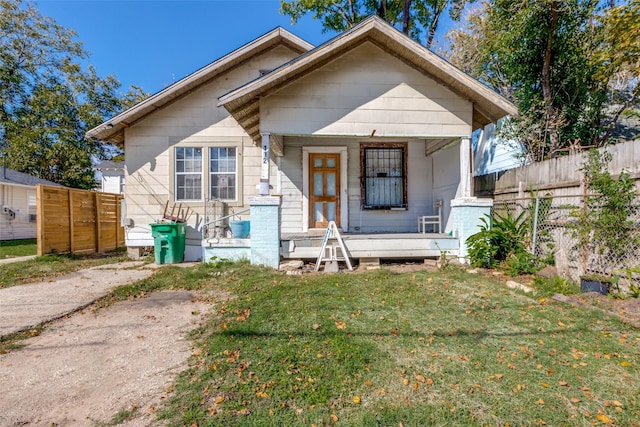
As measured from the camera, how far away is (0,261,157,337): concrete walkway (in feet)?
14.1

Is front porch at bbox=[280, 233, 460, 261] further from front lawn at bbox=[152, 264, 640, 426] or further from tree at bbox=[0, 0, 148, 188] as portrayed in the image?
tree at bbox=[0, 0, 148, 188]

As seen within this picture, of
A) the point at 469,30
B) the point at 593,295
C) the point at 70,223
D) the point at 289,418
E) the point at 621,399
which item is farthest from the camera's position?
the point at 469,30

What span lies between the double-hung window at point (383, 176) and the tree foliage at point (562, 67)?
3515 millimetres

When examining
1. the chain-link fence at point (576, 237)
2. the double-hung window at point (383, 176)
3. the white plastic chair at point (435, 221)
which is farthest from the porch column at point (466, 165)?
the double-hung window at point (383, 176)

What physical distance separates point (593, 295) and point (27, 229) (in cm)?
2210

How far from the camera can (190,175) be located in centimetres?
870

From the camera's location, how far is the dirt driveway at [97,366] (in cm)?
232

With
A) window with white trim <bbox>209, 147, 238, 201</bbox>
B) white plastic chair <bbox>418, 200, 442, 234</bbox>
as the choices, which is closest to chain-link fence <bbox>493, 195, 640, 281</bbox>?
white plastic chair <bbox>418, 200, 442, 234</bbox>

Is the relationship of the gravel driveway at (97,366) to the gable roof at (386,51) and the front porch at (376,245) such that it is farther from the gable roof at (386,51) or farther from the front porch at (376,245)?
the gable roof at (386,51)

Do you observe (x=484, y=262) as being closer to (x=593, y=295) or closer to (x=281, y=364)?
(x=593, y=295)

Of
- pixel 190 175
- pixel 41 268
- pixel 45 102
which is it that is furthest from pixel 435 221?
pixel 45 102

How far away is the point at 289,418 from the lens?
217 centimetres

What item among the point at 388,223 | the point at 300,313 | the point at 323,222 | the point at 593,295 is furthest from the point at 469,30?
the point at 300,313

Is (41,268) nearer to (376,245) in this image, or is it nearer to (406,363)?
(376,245)
